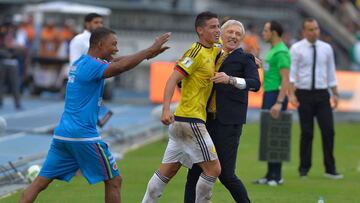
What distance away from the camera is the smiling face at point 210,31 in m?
10.0

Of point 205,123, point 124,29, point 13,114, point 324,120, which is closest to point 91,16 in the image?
point 324,120

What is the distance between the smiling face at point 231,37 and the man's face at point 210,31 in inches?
19.0

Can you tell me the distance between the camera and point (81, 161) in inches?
384

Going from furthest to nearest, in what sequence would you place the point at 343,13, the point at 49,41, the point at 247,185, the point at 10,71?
1. the point at 343,13
2. the point at 49,41
3. the point at 10,71
4. the point at 247,185

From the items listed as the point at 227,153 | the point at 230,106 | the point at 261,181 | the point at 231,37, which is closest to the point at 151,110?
the point at 261,181

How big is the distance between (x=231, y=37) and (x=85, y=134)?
73.6 inches

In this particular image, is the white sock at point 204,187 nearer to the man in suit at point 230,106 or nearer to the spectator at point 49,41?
the man in suit at point 230,106

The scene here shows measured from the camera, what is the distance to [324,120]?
14.9 m

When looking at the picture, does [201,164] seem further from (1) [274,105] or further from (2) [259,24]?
(2) [259,24]

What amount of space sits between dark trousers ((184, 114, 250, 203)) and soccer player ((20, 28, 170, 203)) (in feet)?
3.57

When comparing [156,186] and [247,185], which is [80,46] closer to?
[247,185]

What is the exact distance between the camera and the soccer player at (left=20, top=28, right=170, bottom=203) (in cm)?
969

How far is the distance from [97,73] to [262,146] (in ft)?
16.3

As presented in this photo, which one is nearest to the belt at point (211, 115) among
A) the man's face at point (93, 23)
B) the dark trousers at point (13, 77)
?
the man's face at point (93, 23)
